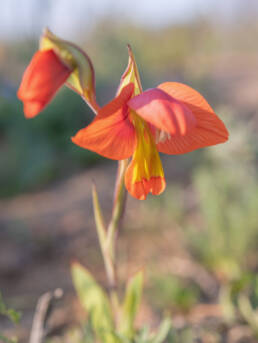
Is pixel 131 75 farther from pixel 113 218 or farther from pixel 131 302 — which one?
pixel 131 302

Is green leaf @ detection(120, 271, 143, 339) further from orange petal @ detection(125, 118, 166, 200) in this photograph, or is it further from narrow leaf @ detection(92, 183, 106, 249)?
orange petal @ detection(125, 118, 166, 200)

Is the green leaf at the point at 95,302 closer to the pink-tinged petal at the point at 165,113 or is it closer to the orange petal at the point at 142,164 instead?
the orange petal at the point at 142,164

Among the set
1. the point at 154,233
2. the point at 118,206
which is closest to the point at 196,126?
the point at 118,206

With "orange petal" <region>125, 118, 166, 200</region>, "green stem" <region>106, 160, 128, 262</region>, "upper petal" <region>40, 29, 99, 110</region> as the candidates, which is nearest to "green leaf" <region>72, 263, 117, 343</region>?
"green stem" <region>106, 160, 128, 262</region>

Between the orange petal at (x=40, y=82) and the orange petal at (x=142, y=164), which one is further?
the orange petal at (x=142, y=164)

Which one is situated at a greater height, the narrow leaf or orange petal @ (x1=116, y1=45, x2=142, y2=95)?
orange petal @ (x1=116, y1=45, x2=142, y2=95)

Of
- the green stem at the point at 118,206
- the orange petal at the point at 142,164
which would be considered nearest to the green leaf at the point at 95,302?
the green stem at the point at 118,206

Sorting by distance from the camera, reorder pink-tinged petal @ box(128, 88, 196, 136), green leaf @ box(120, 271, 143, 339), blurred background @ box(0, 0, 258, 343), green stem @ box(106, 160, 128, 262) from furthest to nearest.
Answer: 1. blurred background @ box(0, 0, 258, 343)
2. green leaf @ box(120, 271, 143, 339)
3. green stem @ box(106, 160, 128, 262)
4. pink-tinged petal @ box(128, 88, 196, 136)
